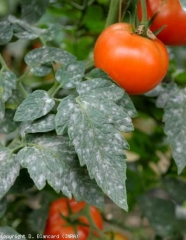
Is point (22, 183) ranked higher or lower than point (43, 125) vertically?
lower

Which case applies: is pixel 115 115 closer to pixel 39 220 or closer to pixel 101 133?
pixel 101 133

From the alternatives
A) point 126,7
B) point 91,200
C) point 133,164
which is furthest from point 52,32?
point 133,164

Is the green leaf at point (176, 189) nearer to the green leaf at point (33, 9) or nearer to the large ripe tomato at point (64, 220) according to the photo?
the large ripe tomato at point (64, 220)

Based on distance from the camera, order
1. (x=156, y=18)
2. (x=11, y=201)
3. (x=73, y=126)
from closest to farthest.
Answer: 1. (x=73, y=126)
2. (x=156, y=18)
3. (x=11, y=201)

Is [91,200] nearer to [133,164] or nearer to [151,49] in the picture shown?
[151,49]

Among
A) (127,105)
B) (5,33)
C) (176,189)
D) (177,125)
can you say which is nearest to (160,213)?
(176,189)

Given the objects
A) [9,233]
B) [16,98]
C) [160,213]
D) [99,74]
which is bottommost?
[160,213]
